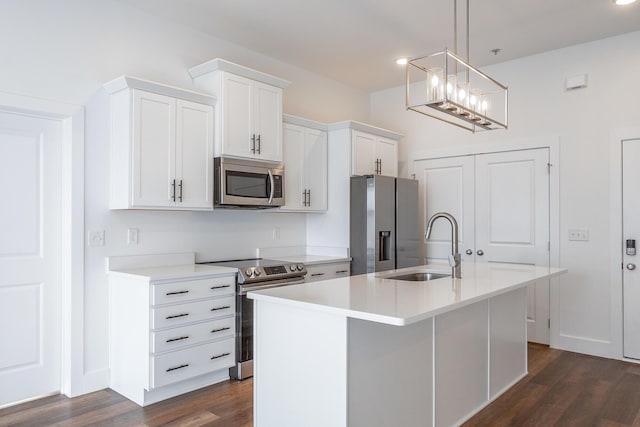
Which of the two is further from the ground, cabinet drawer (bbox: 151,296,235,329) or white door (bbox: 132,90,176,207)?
white door (bbox: 132,90,176,207)

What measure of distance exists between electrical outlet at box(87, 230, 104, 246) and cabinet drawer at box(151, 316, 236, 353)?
2.68 ft

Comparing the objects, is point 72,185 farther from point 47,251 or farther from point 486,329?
point 486,329

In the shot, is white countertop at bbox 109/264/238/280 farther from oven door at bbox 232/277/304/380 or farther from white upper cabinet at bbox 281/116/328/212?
white upper cabinet at bbox 281/116/328/212

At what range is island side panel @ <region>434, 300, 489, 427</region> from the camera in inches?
96.6

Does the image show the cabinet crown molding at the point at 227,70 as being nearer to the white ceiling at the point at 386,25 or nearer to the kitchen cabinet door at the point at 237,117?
the kitchen cabinet door at the point at 237,117

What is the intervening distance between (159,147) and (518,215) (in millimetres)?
3418

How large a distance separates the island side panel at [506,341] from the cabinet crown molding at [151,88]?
8.35 ft

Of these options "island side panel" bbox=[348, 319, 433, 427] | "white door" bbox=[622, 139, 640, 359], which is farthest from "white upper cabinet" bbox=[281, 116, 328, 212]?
"white door" bbox=[622, 139, 640, 359]

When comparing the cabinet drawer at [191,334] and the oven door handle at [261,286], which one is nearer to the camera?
the cabinet drawer at [191,334]

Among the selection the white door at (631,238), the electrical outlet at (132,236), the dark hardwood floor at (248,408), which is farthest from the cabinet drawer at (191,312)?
the white door at (631,238)

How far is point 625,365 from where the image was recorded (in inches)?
150

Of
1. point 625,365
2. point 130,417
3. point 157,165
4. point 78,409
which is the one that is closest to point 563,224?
point 625,365

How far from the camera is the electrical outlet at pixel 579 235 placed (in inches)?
163

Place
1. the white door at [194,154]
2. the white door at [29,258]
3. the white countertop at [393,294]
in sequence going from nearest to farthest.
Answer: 1. the white countertop at [393,294]
2. the white door at [29,258]
3. the white door at [194,154]
